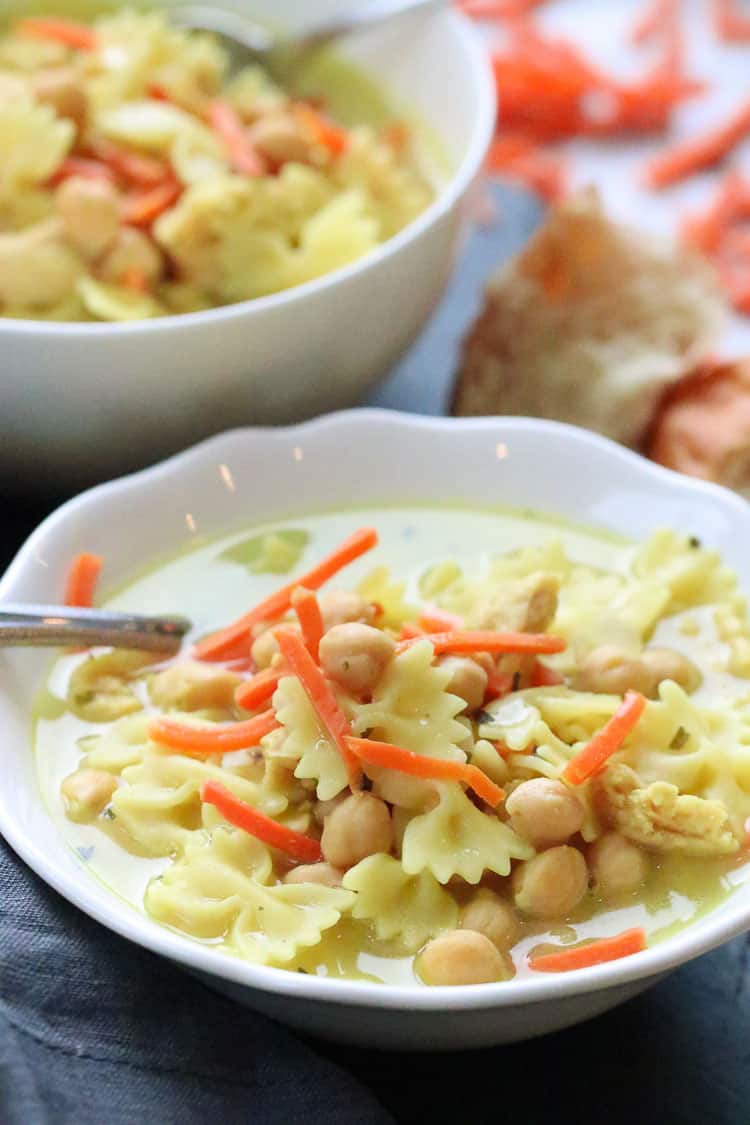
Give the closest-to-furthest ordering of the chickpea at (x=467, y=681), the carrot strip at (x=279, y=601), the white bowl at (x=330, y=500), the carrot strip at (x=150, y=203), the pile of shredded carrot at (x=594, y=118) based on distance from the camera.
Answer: the white bowl at (x=330, y=500)
the chickpea at (x=467, y=681)
the carrot strip at (x=279, y=601)
the carrot strip at (x=150, y=203)
the pile of shredded carrot at (x=594, y=118)

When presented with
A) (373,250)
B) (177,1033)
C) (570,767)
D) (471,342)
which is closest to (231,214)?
(373,250)

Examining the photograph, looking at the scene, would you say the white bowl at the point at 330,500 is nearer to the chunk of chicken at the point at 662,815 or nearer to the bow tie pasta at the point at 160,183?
the chunk of chicken at the point at 662,815

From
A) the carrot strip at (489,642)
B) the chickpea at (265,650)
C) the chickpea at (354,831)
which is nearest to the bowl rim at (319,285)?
the chickpea at (265,650)

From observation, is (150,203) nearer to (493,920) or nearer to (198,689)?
(198,689)

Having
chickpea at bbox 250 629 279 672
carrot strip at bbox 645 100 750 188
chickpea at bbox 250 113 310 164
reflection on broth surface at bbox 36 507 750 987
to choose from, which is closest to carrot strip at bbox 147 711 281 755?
reflection on broth surface at bbox 36 507 750 987

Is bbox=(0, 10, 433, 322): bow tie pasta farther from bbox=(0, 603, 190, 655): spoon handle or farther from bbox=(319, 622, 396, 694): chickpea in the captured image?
bbox=(319, 622, 396, 694): chickpea
